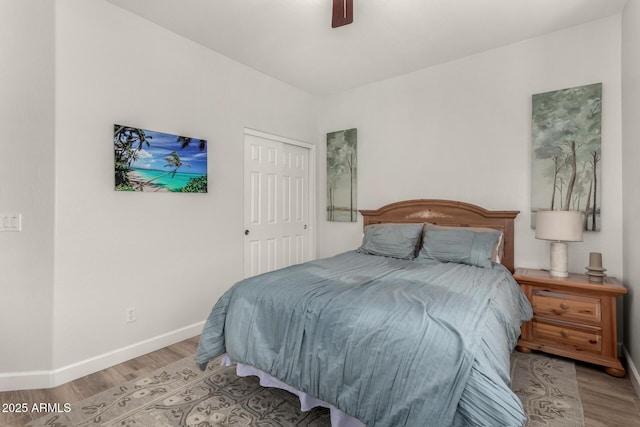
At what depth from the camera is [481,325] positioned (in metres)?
1.47

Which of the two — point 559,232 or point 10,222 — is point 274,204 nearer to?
point 10,222

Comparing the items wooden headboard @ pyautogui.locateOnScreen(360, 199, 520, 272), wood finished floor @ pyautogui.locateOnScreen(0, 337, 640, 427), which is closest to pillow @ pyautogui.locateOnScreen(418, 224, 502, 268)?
wooden headboard @ pyautogui.locateOnScreen(360, 199, 520, 272)

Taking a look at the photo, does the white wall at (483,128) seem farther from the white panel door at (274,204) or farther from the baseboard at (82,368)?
Result: the baseboard at (82,368)

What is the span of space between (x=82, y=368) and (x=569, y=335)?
361 cm

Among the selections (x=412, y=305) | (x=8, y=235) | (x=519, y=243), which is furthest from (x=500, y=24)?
(x=8, y=235)

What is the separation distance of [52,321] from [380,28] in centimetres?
337

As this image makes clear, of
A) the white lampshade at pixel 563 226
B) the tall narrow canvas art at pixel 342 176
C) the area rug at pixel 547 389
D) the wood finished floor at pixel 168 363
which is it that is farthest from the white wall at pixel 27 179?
the white lampshade at pixel 563 226

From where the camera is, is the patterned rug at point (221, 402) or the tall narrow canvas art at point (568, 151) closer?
the patterned rug at point (221, 402)

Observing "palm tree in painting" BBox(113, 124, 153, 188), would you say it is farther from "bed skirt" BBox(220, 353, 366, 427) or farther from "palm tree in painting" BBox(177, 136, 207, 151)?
"bed skirt" BBox(220, 353, 366, 427)

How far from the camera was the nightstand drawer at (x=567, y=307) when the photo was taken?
91.2 inches

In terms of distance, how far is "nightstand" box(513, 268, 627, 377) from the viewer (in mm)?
2256

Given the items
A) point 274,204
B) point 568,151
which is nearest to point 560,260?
point 568,151

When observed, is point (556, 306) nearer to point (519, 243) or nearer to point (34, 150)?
point (519, 243)

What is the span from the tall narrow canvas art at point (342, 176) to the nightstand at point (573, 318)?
6.82ft
